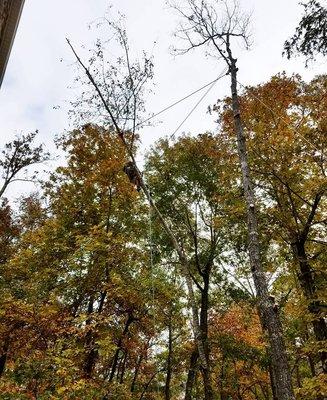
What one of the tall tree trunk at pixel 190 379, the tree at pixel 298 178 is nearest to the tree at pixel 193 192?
the tall tree trunk at pixel 190 379

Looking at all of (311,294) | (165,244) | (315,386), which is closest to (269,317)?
(315,386)

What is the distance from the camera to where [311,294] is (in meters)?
11.1

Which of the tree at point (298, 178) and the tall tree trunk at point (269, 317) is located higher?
the tree at point (298, 178)

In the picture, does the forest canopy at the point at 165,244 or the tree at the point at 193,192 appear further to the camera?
the tree at the point at 193,192

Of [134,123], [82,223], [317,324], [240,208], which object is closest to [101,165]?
[82,223]

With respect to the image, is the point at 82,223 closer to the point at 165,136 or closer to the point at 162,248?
the point at 162,248

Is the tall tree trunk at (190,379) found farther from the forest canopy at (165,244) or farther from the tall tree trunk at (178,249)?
the tall tree trunk at (178,249)

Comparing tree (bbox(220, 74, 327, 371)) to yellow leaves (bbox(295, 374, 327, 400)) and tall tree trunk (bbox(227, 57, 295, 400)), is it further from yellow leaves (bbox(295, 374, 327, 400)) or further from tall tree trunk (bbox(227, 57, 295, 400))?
tall tree trunk (bbox(227, 57, 295, 400))

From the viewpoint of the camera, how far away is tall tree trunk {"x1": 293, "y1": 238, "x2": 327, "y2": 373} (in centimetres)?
1073

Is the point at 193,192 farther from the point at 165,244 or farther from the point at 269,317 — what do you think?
the point at 269,317

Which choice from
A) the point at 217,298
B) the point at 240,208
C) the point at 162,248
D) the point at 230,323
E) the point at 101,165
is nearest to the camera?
the point at 240,208

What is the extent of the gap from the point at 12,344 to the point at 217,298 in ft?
34.9

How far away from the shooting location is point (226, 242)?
674 inches

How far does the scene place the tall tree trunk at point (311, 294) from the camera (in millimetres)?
Result: 10734
